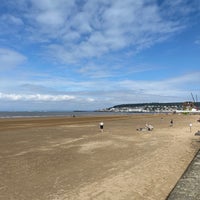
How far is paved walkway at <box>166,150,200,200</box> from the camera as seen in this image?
7.51 m

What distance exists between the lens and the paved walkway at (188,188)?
751 cm

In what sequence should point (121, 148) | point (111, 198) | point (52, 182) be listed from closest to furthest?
point (111, 198) < point (52, 182) < point (121, 148)

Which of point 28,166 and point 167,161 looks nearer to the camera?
point 28,166

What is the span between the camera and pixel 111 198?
28.2 feet

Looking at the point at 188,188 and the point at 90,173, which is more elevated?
the point at 188,188

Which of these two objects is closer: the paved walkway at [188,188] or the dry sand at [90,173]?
the paved walkway at [188,188]

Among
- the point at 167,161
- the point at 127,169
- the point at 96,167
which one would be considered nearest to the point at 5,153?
the point at 96,167

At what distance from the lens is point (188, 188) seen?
8195 mm

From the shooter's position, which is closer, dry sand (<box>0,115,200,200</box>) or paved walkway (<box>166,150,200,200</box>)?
paved walkway (<box>166,150,200,200</box>)

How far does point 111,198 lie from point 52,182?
276cm

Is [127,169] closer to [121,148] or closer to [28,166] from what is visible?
[28,166]

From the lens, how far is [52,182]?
10477 millimetres

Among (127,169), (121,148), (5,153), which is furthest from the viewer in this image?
(121,148)

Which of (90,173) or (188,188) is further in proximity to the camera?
(90,173)
